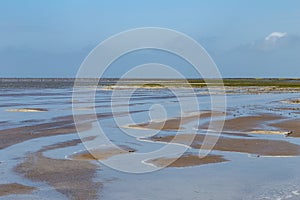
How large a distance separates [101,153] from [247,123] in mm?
11709

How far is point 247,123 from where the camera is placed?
24.5 metres

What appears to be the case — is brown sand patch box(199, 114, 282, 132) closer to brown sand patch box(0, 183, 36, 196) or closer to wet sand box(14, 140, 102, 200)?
wet sand box(14, 140, 102, 200)

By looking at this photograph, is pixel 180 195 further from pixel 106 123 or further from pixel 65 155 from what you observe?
pixel 106 123

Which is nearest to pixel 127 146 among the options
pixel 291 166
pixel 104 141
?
pixel 104 141

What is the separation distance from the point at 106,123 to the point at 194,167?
1194cm

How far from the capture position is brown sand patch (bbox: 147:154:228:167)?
13141mm

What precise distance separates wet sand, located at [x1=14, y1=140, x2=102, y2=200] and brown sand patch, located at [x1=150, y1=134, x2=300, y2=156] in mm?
5078

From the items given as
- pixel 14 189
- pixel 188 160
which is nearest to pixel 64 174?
pixel 14 189

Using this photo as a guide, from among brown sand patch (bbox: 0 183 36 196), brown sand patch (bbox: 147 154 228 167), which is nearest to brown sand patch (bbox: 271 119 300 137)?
brown sand patch (bbox: 147 154 228 167)

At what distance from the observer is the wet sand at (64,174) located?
32.9 ft

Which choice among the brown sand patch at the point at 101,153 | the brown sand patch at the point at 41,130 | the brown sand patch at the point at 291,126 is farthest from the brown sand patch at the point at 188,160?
the brown sand patch at the point at 291,126

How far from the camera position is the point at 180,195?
32.0 ft

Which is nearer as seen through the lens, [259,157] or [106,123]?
[259,157]

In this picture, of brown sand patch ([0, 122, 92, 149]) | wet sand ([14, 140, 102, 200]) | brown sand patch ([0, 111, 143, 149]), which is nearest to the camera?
wet sand ([14, 140, 102, 200])
